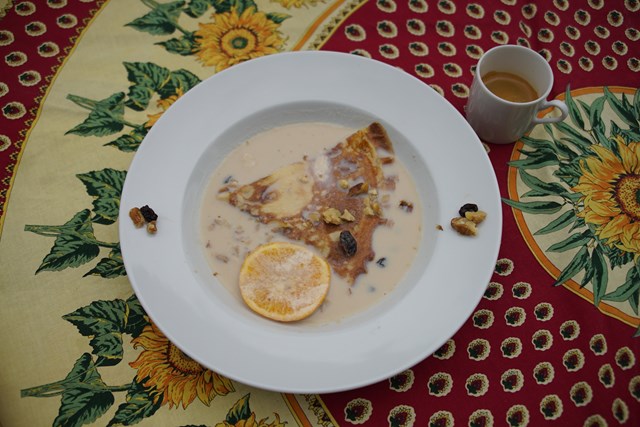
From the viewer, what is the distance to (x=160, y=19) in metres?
1.62

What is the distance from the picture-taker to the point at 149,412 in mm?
1157

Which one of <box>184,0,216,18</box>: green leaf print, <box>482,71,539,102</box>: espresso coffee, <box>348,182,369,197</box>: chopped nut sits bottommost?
<box>348,182,369,197</box>: chopped nut

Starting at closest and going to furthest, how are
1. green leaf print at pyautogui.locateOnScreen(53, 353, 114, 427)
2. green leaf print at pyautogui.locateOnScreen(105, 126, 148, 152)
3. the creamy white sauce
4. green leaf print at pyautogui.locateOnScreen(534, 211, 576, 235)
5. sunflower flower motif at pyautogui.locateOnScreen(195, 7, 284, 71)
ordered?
green leaf print at pyautogui.locateOnScreen(53, 353, 114, 427) < the creamy white sauce < green leaf print at pyautogui.locateOnScreen(534, 211, 576, 235) < green leaf print at pyautogui.locateOnScreen(105, 126, 148, 152) < sunflower flower motif at pyautogui.locateOnScreen(195, 7, 284, 71)

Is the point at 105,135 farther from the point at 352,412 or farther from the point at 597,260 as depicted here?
the point at 597,260

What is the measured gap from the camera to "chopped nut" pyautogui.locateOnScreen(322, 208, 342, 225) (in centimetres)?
130

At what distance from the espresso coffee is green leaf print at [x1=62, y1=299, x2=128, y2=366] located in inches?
44.2

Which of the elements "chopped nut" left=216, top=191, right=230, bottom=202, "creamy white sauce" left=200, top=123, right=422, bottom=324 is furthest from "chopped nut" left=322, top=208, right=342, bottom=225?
"chopped nut" left=216, top=191, right=230, bottom=202

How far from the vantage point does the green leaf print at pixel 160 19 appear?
1.61 metres

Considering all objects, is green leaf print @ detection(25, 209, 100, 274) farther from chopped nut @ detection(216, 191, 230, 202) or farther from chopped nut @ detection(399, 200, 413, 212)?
chopped nut @ detection(399, 200, 413, 212)

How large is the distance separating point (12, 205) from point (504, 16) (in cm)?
152

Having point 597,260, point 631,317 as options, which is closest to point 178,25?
point 597,260

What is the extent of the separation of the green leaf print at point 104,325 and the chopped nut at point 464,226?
0.81 m

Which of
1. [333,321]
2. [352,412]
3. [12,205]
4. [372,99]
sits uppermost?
[372,99]

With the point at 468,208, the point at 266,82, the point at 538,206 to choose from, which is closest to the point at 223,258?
the point at 266,82
